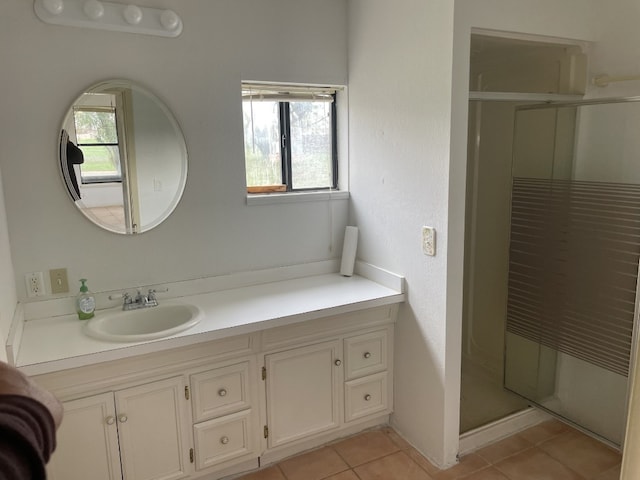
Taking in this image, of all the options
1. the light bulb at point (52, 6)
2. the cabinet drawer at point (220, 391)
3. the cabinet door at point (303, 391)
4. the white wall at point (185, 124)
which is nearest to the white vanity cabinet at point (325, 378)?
the cabinet door at point (303, 391)

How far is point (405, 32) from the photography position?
225 cm

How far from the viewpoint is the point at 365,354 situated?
8.21 feet

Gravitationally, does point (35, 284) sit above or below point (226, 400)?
above

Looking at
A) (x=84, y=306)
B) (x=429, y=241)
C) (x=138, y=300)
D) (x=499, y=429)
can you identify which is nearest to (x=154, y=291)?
(x=138, y=300)

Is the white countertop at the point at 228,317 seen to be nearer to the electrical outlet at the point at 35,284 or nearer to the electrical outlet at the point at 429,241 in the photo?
the electrical outlet at the point at 35,284

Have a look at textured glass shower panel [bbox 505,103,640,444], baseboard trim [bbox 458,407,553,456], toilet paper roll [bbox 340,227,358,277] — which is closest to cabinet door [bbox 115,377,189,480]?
toilet paper roll [bbox 340,227,358,277]

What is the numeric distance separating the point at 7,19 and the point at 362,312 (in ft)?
Answer: 6.64

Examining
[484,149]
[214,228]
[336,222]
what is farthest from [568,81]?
[214,228]

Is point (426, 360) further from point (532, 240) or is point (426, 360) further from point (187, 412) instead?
point (187, 412)

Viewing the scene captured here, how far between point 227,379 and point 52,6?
1.76m

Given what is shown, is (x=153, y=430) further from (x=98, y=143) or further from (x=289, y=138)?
(x=289, y=138)

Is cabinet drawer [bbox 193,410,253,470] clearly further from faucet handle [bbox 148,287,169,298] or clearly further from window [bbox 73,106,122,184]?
window [bbox 73,106,122,184]

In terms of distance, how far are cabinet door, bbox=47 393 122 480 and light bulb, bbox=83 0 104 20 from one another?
161 centimetres

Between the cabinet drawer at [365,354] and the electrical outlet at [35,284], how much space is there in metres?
1.45
